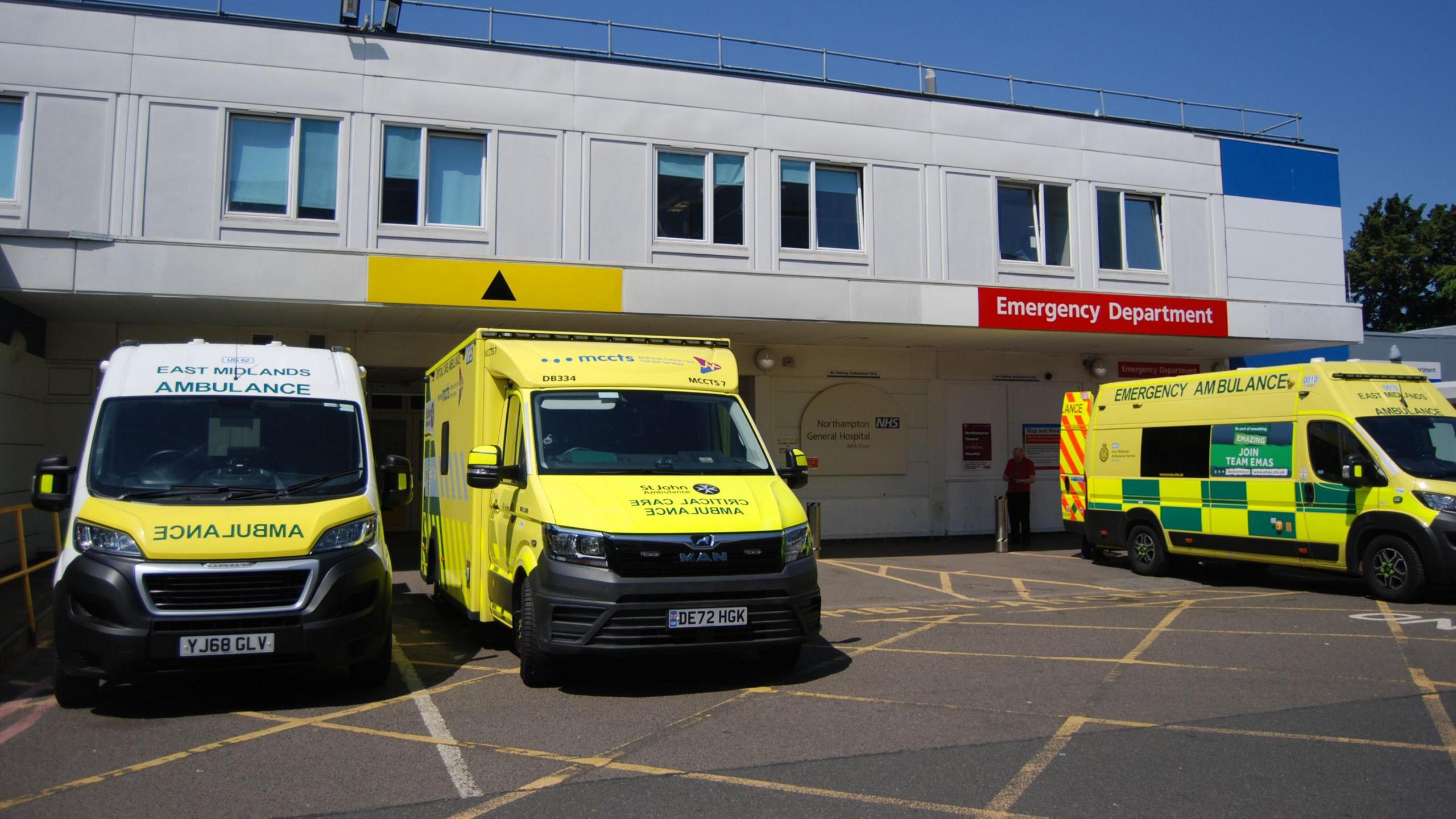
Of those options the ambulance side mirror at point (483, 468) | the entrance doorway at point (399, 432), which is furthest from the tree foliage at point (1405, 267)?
the ambulance side mirror at point (483, 468)

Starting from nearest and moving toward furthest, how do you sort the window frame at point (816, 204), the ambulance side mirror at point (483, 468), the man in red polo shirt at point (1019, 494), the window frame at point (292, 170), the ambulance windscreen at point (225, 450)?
the ambulance windscreen at point (225, 450), the ambulance side mirror at point (483, 468), the window frame at point (292, 170), the window frame at point (816, 204), the man in red polo shirt at point (1019, 494)

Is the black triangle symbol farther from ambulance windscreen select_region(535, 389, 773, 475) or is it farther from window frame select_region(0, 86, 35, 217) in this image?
ambulance windscreen select_region(535, 389, 773, 475)

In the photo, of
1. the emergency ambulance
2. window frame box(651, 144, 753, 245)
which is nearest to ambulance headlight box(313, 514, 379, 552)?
the emergency ambulance

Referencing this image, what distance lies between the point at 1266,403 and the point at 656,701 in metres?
9.30

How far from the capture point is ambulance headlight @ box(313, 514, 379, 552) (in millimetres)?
6816

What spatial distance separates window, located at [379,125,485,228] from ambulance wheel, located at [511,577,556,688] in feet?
29.1

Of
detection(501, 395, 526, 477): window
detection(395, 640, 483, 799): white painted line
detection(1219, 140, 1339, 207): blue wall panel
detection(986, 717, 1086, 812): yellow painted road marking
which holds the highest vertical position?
detection(1219, 140, 1339, 207): blue wall panel

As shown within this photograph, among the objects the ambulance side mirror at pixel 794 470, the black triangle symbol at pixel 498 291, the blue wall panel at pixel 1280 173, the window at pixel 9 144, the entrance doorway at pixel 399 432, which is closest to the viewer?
the ambulance side mirror at pixel 794 470

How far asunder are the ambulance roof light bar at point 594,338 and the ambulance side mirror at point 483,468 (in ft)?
3.90

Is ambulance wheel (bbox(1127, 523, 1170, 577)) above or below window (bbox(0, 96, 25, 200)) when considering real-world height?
below

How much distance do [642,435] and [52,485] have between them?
13.1 feet

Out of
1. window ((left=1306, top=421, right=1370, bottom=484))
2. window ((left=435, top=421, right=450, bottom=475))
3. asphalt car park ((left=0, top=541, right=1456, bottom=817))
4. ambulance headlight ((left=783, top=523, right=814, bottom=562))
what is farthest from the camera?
window ((left=1306, top=421, right=1370, bottom=484))

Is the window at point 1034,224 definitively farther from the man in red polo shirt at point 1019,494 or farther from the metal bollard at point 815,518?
the metal bollard at point 815,518

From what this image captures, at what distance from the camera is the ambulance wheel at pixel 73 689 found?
669cm
